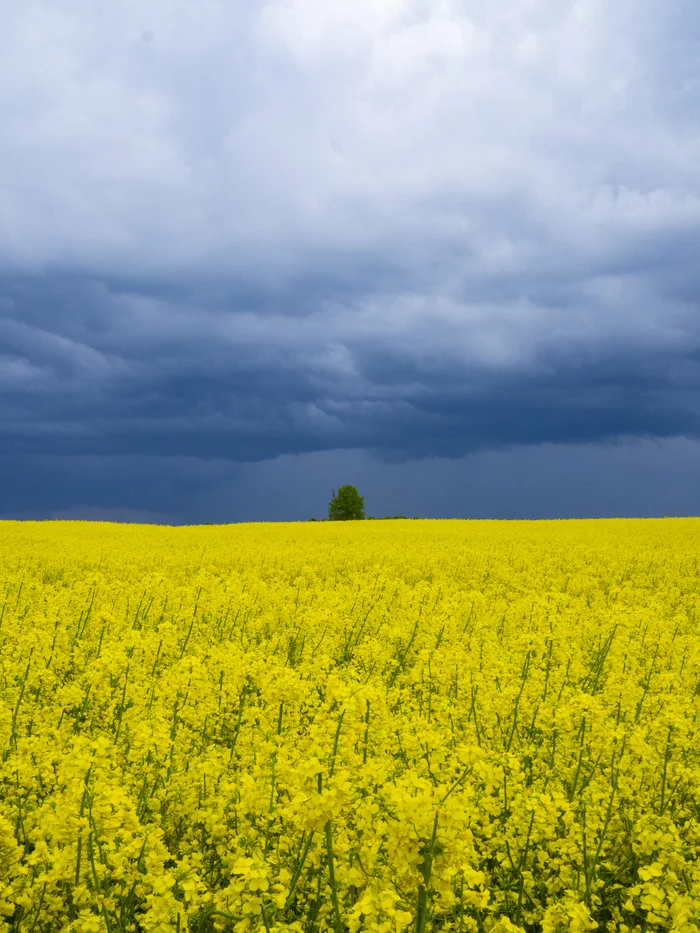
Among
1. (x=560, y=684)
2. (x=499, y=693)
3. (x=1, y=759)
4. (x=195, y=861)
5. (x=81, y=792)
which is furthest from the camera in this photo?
(x=560, y=684)

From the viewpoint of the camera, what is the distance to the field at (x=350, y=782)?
111 inches

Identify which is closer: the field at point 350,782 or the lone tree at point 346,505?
the field at point 350,782

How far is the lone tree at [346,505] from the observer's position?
245 ft

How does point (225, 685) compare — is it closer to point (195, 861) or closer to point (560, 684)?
point (195, 861)

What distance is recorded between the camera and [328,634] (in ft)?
28.7

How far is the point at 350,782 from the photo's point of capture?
3.21 metres

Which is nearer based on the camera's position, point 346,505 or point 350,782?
point 350,782

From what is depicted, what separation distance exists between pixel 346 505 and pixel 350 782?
2842 inches

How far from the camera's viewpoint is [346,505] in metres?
75.3

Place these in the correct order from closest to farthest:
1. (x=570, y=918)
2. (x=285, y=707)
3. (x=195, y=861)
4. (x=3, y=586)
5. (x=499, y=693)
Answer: (x=570, y=918)
(x=195, y=861)
(x=285, y=707)
(x=499, y=693)
(x=3, y=586)

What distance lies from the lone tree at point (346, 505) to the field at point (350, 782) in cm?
6554

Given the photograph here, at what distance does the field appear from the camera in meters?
2.82

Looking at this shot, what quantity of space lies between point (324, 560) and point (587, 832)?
1394 cm

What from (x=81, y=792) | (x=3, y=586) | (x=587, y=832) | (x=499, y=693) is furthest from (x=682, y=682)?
(x=3, y=586)
